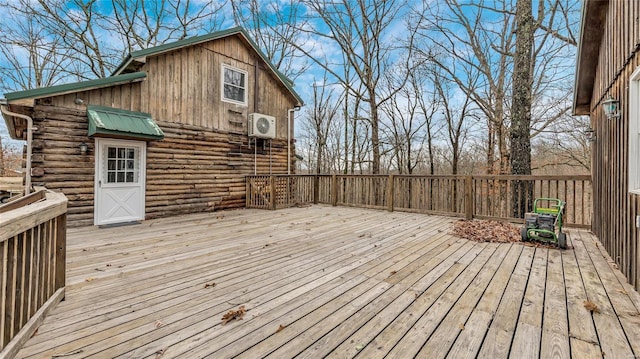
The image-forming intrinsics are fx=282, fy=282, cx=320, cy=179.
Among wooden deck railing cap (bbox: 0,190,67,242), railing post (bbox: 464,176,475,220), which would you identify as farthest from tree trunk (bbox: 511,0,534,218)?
wooden deck railing cap (bbox: 0,190,67,242)

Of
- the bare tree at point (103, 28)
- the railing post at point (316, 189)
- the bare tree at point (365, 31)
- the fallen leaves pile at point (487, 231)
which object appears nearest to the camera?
the fallen leaves pile at point (487, 231)

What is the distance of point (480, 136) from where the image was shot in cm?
1223

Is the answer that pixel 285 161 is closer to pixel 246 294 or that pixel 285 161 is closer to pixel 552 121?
pixel 246 294

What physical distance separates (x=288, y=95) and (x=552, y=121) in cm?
898

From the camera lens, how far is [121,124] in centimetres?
568

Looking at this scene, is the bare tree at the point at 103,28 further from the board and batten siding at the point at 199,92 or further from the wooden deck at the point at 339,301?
the wooden deck at the point at 339,301

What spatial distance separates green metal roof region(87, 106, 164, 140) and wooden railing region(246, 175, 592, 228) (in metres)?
2.99

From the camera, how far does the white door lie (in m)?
5.77

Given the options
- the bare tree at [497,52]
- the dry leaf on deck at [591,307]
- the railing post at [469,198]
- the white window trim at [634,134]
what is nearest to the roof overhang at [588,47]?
the white window trim at [634,134]

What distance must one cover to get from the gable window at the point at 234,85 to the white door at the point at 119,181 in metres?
2.78

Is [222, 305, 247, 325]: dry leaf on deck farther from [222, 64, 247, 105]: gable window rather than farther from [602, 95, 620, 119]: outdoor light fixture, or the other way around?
[222, 64, 247, 105]: gable window

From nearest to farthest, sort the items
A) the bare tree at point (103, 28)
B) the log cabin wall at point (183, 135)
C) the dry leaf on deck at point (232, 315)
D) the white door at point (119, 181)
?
the dry leaf on deck at point (232, 315) → the log cabin wall at point (183, 135) → the white door at point (119, 181) → the bare tree at point (103, 28)

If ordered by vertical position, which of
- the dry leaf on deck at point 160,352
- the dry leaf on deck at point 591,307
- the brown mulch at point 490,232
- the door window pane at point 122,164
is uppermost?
the door window pane at point 122,164

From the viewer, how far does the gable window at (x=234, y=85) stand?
8065 mm
